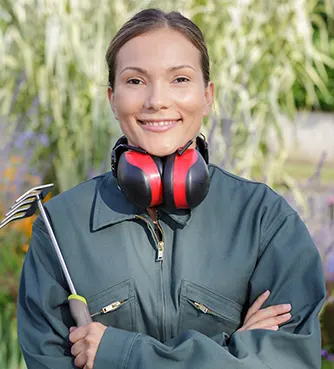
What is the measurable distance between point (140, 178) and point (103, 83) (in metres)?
2.51

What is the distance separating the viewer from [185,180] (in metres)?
1.80

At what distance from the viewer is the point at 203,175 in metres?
1.83

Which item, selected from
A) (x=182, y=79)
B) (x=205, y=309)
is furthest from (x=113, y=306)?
(x=182, y=79)

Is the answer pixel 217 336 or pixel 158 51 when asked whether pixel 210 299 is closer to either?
pixel 217 336

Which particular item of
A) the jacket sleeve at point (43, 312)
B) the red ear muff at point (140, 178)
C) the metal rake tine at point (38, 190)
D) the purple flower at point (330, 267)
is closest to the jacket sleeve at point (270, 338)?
the jacket sleeve at point (43, 312)

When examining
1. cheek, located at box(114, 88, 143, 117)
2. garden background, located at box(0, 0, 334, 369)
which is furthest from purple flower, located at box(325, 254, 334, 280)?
cheek, located at box(114, 88, 143, 117)

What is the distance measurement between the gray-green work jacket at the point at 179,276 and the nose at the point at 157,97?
0.26 meters

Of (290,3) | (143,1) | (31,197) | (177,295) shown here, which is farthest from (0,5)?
(177,295)

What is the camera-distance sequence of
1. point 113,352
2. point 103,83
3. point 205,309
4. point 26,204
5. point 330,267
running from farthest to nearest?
point 103,83, point 330,267, point 26,204, point 205,309, point 113,352

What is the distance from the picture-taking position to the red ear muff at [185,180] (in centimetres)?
180

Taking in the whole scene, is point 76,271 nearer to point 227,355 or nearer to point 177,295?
point 177,295

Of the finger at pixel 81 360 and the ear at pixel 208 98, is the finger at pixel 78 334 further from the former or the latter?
the ear at pixel 208 98

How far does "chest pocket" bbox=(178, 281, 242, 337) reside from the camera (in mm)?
1829

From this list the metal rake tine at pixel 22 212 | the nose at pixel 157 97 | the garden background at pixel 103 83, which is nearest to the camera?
the nose at pixel 157 97
